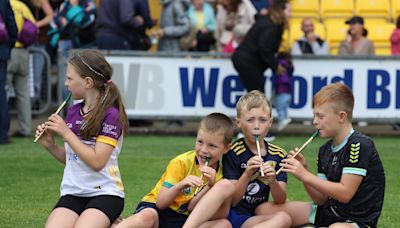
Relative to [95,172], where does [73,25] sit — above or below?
below

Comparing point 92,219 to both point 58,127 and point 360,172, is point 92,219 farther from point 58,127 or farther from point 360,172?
point 360,172

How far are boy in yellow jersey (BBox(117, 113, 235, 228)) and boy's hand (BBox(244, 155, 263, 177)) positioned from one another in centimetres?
22

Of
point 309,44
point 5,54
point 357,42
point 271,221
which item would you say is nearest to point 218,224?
point 271,221

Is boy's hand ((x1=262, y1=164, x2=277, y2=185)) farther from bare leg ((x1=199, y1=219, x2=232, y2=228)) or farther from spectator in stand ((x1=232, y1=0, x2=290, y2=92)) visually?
spectator in stand ((x1=232, y1=0, x2=290, y2=92))

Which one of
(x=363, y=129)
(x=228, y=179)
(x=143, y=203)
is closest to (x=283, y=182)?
(x=228, y=179)

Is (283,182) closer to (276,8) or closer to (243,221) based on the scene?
(243,221)

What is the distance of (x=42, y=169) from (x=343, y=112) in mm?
4359

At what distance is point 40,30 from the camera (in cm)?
1534

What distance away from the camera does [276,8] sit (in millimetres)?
12133

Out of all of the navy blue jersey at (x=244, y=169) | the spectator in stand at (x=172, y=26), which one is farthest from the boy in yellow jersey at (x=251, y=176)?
the spectator in stand at (x=172, y=26)

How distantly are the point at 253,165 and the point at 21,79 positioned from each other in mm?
6810

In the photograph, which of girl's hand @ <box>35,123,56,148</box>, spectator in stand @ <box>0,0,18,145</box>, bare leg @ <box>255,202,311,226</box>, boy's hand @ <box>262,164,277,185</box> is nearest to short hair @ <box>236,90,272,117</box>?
boy's hand @ <box>262,164,277,185</box>

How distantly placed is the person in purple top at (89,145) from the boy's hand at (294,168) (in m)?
1.06

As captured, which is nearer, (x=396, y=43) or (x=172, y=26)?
(x=396, y=43)
